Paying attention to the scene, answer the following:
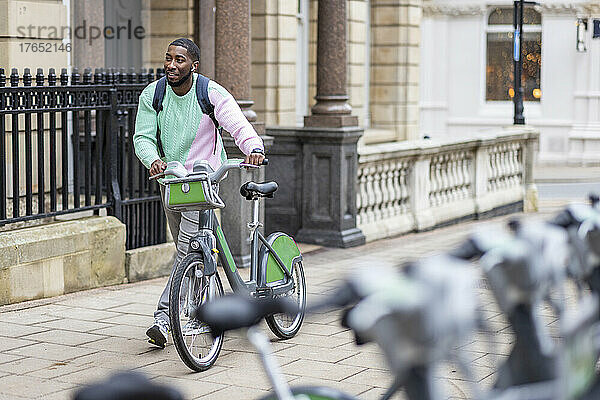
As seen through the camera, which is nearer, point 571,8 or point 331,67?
point 331,67

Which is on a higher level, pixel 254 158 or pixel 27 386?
pixel 254 158

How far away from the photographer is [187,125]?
20.4 feet

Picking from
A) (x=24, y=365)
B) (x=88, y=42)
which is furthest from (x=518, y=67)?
(x=24, y=365)

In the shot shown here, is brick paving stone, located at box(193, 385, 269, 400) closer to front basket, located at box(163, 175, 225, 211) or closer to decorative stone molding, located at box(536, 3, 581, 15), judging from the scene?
front basket, located at box(163, 175, 225, 211)

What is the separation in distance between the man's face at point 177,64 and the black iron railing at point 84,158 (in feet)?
6.08

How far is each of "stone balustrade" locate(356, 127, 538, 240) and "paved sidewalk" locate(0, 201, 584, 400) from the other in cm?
365

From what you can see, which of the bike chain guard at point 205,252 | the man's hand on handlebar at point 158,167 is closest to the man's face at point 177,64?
the man's hand on handlebar at point 158,167

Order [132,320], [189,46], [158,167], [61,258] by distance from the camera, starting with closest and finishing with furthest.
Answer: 1. [158,167]
2. [189,46]
3. [132,320]
4. [61,258]

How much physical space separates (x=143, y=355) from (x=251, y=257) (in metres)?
0.79

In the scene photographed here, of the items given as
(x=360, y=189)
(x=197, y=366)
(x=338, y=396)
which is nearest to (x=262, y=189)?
(x=197, y=366)

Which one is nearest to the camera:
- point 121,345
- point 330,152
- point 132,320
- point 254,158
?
point 254,158

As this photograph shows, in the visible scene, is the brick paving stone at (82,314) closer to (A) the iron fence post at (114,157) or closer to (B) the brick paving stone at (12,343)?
(B) the brick paving stone at (12,343)

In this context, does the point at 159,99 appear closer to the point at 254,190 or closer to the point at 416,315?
the point at 254,190

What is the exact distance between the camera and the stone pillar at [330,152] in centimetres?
1090
